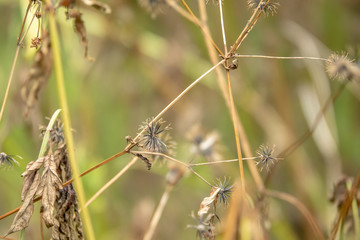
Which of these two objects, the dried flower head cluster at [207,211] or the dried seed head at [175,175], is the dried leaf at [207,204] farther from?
the dried seed head at [175,175]

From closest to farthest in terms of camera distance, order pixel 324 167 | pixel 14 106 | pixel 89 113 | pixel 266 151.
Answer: pixel 266 151, pixel 14 106, pixel 89 113, pixel 324 167

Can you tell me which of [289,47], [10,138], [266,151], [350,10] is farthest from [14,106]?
[350,10]

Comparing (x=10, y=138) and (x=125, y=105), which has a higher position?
(x=125, y=105)

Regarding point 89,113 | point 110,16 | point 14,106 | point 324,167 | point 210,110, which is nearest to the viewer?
point 14,106

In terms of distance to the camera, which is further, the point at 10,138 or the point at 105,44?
the point at 105,44

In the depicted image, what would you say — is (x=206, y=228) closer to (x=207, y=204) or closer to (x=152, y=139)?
(x=207, y=204)

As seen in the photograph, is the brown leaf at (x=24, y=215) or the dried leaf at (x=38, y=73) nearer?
the brown leaf at (x=24, y=215)

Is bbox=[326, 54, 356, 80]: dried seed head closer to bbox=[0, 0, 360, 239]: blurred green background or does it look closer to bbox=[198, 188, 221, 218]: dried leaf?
bbox=[198, 188, 221, 218]: dried leaf

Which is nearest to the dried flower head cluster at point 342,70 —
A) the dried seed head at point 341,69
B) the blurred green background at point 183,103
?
the dried seed head at point 341,69

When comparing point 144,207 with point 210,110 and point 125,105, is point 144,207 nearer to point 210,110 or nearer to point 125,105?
point 125,105
